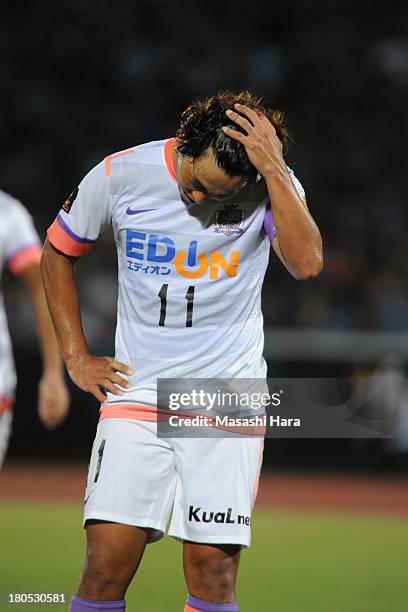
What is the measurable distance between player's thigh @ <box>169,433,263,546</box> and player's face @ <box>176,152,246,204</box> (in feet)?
2.89

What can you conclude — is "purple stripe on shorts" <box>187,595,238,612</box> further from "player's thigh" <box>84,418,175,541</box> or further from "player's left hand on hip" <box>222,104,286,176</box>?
"player's left hand on hip" <box>222,104,286,176</box>

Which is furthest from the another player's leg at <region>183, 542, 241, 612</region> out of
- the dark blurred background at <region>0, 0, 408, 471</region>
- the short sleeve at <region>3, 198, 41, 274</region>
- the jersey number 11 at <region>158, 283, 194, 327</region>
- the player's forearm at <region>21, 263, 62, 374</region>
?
the dark blurred background at <region>0, 0, 408, 471</region>

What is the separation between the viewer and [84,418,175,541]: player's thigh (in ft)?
13.3

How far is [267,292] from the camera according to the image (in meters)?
13.6

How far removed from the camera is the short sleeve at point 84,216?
4.21 meters

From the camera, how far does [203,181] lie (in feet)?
13.0

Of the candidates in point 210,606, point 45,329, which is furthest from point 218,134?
point 45,329

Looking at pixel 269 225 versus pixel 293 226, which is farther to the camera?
pixel 269 225

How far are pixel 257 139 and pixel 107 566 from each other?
5.20 feet

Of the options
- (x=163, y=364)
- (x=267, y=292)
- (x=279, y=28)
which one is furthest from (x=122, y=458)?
(x=279, y=28)

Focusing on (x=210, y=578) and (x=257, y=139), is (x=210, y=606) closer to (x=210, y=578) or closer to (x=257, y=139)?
(x=210, y=578)

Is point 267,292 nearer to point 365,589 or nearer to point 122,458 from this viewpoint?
point 365,589

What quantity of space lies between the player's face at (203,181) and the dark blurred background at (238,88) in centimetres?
899

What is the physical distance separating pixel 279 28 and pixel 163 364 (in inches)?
536
